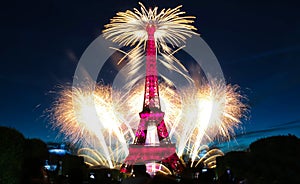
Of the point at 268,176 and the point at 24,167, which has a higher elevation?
the point at 24,167

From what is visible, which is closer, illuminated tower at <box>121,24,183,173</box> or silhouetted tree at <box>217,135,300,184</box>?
silhouetted tree at <box>217,135,300,184</box>

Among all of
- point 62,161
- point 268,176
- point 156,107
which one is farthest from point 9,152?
point 156,107

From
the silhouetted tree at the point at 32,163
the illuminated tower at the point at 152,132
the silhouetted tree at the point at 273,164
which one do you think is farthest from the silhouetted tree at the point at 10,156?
the illuminated tower at the point at 152,132

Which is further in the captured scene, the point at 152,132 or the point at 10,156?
the point at 152,132

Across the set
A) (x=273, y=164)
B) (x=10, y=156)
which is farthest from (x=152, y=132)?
(x=273, y=164)

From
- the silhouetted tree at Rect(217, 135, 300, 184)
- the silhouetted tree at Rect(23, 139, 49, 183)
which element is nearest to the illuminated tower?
the silhouetted tree at Rect(23, 139, 49, 183)

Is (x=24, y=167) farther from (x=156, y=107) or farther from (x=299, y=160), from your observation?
(x=156, y=107)

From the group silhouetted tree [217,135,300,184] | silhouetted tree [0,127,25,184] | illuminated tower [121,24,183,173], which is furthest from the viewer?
illuminated tower [121,24,183,173]

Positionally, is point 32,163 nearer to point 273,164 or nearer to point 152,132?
point 273,164

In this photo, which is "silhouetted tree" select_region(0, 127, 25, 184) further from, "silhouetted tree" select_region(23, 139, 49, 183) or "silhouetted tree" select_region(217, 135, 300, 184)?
"silhouetted tree" select_region(217, 135, 300, 184)
